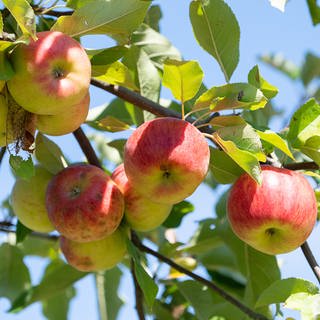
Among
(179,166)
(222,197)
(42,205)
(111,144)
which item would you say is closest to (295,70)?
(222,197)

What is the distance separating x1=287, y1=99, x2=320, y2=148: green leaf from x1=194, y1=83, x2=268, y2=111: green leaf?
0.19 m

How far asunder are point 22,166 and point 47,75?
248mm

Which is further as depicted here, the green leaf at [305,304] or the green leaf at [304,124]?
the green leaf at [304,124]

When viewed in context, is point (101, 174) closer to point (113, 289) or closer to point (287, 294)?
point (287, 294)

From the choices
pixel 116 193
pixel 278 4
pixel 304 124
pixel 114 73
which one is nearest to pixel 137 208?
pixel 116 193

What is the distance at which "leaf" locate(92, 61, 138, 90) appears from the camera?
1715 mm

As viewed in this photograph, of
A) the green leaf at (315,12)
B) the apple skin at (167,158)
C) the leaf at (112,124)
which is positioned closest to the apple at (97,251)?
the leaf at (112,124)

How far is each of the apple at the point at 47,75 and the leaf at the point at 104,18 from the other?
0.11m

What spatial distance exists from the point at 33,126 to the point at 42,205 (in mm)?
453

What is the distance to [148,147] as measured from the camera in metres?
1.55

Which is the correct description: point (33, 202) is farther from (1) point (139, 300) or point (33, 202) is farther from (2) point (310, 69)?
(2) point (310, 69)

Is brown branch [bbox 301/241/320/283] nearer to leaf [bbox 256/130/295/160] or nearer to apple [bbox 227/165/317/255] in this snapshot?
apple [bbox 227/165/317/255]

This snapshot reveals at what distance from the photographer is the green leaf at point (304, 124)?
5.77 ft

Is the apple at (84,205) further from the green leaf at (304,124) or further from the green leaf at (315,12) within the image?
the green leaf at (315,12)
